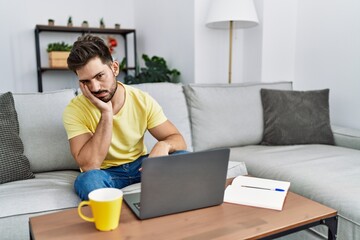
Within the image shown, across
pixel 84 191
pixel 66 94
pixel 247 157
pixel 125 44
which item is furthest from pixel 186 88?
pixel 125 44

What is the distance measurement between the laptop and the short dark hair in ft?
1.85

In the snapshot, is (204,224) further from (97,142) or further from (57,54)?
(57,54)

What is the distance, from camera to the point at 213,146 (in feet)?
6.62

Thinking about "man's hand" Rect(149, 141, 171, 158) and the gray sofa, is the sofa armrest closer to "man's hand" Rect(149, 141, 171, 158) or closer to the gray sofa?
the gray sofa

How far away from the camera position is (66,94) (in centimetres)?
175

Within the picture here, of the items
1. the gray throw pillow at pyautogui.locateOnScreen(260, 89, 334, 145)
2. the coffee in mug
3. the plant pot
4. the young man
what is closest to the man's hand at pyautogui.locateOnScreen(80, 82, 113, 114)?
the young man

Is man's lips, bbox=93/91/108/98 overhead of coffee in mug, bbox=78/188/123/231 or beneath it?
overhead

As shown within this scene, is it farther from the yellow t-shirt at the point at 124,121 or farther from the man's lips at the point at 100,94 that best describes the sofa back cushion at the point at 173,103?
the man's lips at the point at 100,94

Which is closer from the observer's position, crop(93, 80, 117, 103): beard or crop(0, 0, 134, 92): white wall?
crop(93, 80, 117, 103): beard

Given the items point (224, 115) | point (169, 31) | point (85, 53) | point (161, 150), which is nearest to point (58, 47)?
point (169, 31)

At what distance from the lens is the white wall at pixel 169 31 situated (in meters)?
2.92

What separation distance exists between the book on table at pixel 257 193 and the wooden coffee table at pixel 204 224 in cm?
2

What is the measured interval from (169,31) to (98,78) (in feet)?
7.21

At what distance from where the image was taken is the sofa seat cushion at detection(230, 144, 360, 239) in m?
1.25
